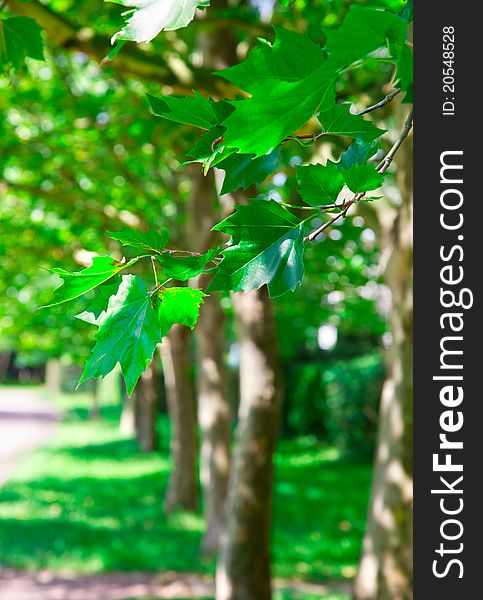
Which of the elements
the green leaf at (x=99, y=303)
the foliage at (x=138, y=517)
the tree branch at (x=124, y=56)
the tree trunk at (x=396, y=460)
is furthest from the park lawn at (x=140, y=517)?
the green leaf at (x=99, y=303)

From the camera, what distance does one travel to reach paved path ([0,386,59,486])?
70.3 ft

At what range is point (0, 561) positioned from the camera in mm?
9727

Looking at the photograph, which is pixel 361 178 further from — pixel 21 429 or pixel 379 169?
pixel 21 429

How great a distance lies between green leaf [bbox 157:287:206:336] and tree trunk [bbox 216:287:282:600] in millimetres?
4731

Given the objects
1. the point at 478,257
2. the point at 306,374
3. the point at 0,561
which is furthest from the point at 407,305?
the point at 306,374

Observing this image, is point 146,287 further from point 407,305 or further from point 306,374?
point 306,374

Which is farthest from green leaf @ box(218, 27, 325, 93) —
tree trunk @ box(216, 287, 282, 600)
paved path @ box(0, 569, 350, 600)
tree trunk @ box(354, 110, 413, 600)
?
paved path @ box(0, 569, 350, 600)

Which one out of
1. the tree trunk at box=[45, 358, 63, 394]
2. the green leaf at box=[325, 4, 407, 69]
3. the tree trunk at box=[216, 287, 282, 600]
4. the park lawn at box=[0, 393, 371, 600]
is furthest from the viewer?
the tree trunk at box=[45, 358, 63, 394]

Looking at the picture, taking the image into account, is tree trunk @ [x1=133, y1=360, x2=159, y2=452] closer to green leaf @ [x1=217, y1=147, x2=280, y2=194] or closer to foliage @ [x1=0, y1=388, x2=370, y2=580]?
foliage @ [x1=0, y1=388, x2=370, y2=580]

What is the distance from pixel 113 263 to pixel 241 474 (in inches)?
203

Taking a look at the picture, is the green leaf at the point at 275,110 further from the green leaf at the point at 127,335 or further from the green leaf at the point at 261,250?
the green leaf at the point at 127,335

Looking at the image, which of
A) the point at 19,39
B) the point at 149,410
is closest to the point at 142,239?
the point at 19,39

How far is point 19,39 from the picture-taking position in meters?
1.92

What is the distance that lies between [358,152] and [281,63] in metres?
0.31
